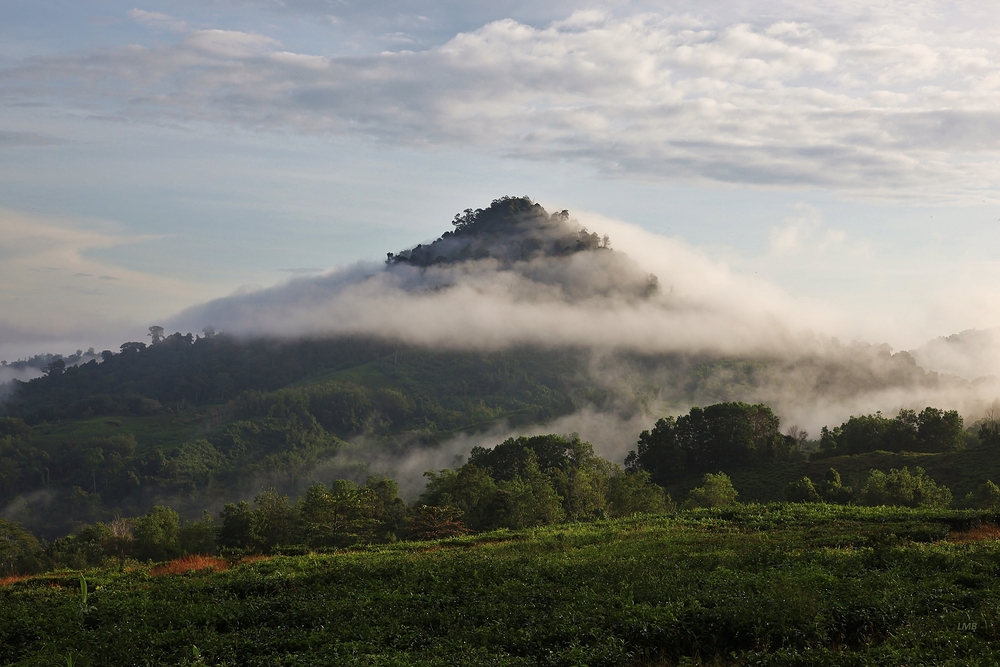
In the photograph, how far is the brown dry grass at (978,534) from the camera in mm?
29703

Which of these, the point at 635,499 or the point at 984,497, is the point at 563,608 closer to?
the point at 635,499

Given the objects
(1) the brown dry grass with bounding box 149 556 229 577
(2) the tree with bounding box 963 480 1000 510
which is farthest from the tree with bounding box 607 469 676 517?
(1) the brown dry grass with bounding box 149 556 229 577

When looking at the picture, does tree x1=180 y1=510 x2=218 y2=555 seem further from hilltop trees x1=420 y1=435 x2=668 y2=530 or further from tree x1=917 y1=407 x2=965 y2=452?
tree x1=917 y1=407 x2=965 y2=452

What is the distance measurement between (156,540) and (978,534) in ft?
270

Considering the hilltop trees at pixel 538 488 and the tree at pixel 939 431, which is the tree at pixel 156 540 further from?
the tree at pixel 939 431

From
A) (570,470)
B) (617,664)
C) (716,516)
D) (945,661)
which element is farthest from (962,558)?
(570,470)

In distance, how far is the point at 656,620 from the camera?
1895cm

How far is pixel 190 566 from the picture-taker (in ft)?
111

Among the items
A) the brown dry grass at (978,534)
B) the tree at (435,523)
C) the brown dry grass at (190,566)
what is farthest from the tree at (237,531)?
the brown dry grass at (978,534)

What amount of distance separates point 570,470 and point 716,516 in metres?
59.8

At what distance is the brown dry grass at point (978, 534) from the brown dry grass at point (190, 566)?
29802 millimetres

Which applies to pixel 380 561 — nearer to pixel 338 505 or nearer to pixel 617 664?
pixel 617 664

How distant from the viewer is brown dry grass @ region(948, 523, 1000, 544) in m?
29.7

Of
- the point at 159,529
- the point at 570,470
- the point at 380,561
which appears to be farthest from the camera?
the point at 570,470
